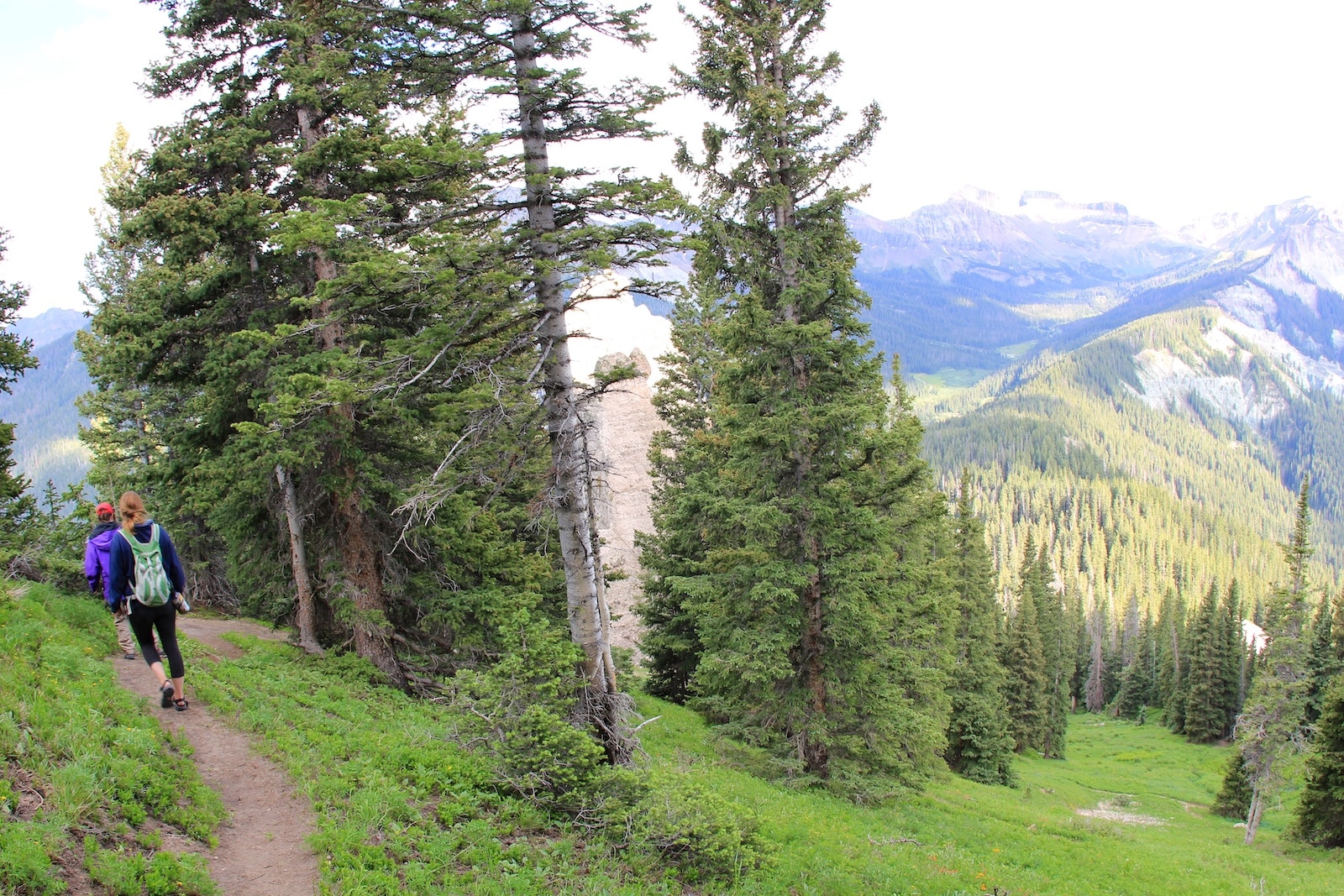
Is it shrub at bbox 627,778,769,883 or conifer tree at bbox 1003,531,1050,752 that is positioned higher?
shrub at bbox 627,778,769,883

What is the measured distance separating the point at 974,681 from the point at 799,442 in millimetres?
24903

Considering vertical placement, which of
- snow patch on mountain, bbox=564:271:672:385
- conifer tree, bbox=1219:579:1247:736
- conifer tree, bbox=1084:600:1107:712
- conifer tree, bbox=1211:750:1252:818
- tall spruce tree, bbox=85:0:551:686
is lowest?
conifer tree, bbox=1084:600:1107:712

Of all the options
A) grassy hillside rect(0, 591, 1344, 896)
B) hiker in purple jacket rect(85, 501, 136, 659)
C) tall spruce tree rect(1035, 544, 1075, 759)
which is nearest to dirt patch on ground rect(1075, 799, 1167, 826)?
tall spruce tree rect(1035, 544, 1075, 759)

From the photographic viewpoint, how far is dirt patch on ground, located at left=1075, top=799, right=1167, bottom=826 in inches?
1404


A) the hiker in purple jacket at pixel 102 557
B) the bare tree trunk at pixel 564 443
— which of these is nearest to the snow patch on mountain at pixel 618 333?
the bare tree trunk at pixel 564 443

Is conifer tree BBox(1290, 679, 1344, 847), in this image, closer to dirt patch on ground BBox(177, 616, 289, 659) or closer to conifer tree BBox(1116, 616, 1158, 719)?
dirt patch on ground BBox(177, 616, 289, 659)

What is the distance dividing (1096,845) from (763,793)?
36.6 feet

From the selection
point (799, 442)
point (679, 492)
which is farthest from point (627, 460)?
point (799, 442)

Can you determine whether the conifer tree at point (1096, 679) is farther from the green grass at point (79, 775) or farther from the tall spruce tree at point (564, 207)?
the green grass at point (79, 775)

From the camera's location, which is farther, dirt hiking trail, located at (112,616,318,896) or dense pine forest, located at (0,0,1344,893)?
dense pine forest, located at (0,0,1344,893)

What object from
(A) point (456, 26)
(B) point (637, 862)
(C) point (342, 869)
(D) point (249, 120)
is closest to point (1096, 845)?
(B) point (637, 862)

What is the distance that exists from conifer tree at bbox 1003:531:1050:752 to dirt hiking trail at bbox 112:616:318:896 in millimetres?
46897

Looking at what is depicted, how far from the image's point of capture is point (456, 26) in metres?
9.09

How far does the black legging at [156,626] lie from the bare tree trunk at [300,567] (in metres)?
4.94
